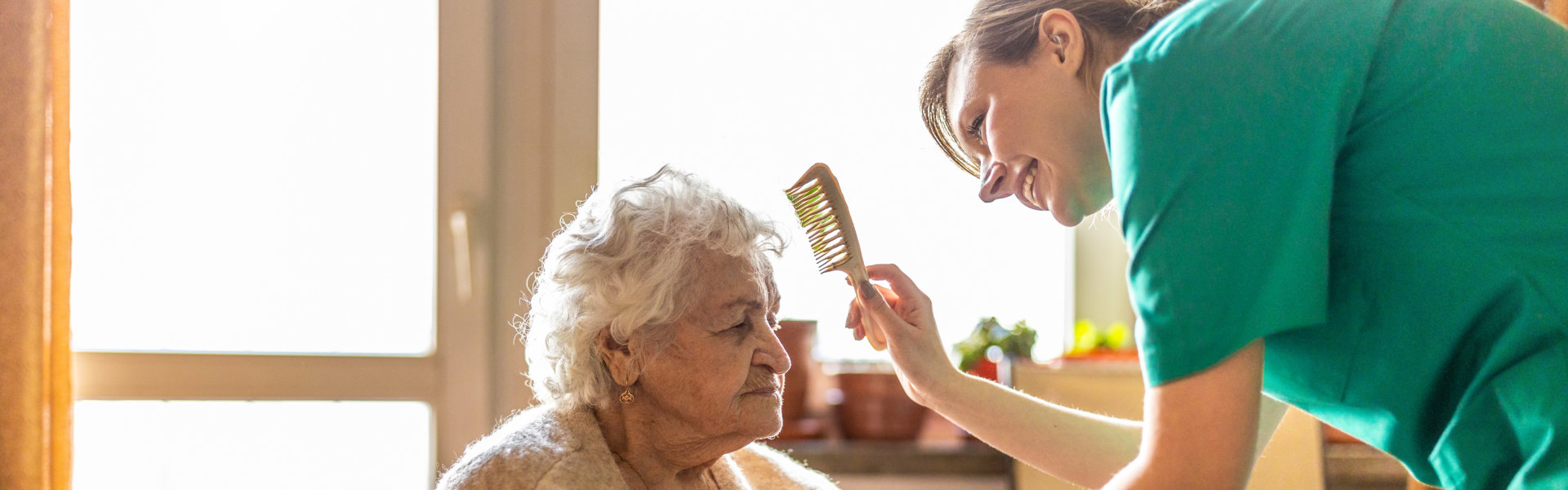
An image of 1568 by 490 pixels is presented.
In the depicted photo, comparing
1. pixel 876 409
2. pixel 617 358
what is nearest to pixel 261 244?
pixel 617 358

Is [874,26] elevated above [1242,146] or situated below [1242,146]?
above

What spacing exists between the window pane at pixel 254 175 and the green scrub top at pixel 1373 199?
1.88 m

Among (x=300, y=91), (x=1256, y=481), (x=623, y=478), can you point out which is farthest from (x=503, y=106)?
(x=1256, y=481)

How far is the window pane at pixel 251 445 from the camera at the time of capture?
2.18 metres

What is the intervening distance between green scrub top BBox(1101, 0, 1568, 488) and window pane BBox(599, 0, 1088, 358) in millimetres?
1394

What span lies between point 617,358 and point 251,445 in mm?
1283

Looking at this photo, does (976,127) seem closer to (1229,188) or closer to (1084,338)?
(1229,188)

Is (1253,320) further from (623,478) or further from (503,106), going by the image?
(503,106)

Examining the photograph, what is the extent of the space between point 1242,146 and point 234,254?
7.00 feet

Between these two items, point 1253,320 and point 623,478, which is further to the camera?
point 623,478

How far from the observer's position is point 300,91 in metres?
2.28

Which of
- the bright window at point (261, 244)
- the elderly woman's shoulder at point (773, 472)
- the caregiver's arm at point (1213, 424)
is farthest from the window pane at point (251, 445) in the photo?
the caregiver's arm at point (1213, 424)

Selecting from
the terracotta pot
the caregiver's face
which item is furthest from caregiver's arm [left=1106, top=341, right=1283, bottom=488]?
the terracotta pot

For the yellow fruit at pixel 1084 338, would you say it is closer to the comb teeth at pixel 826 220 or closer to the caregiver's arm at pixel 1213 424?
the comb teeth at pixel 826 220
